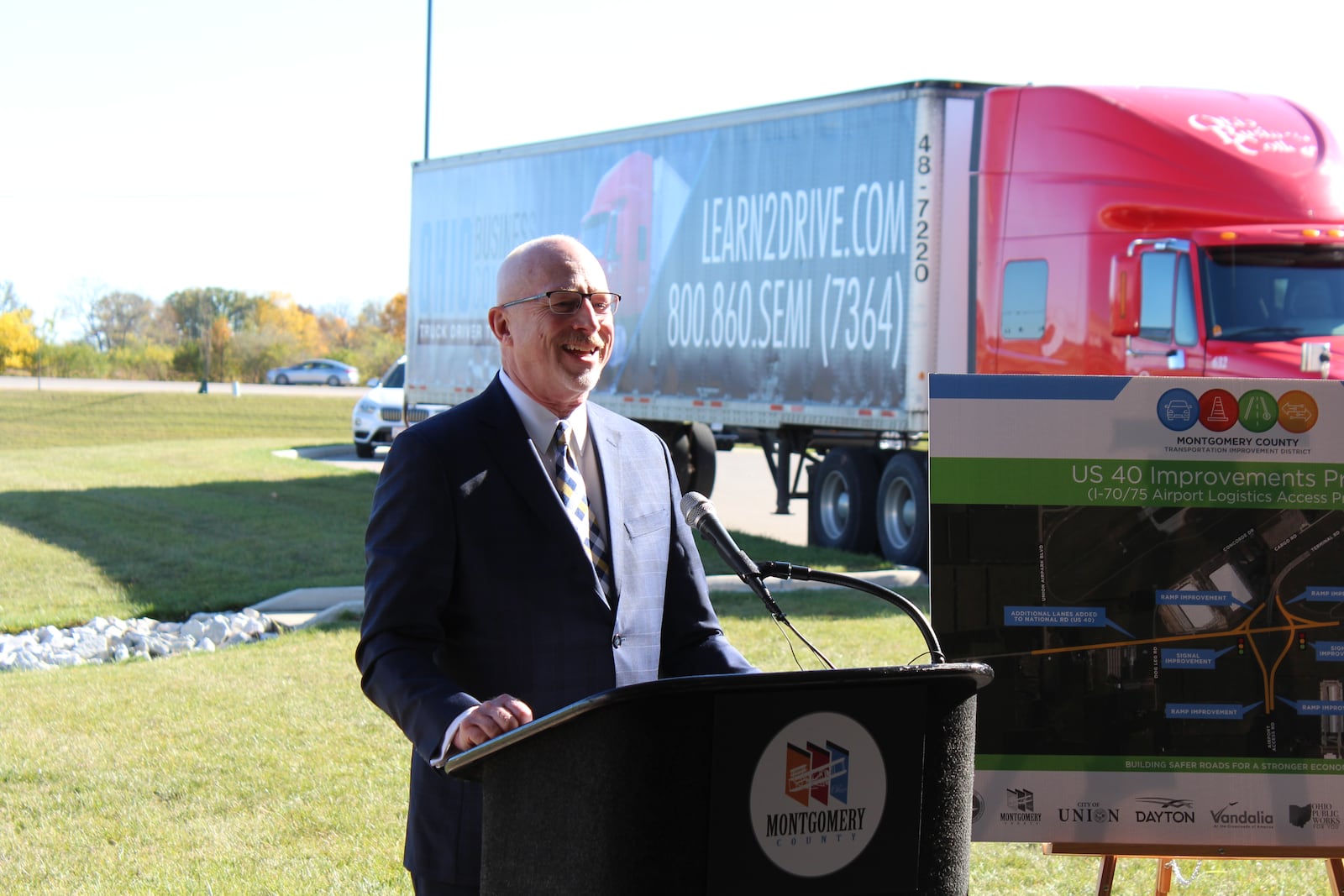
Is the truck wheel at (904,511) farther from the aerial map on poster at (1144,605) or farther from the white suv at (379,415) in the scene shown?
the white suv at (379,415)

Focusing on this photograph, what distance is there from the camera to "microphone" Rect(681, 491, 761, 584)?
2.90 m

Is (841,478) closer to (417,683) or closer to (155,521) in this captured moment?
(155,521)

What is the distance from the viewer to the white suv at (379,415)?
29.0 metres

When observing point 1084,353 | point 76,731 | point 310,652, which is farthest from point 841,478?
point 76,731

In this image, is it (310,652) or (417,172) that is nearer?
(310,652)

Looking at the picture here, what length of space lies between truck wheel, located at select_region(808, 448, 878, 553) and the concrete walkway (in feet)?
7.23

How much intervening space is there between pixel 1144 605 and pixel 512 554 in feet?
5.59

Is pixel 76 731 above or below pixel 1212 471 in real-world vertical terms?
below

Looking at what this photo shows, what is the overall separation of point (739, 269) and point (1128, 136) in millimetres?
5066

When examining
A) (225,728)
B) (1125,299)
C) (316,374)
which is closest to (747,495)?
(1125,299)

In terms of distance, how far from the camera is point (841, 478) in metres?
15.0

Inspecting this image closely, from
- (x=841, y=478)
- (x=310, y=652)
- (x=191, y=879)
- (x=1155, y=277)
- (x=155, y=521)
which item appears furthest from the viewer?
(x=155, y=521)

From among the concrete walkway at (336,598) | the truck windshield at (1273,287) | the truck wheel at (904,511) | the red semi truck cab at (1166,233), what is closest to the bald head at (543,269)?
the concrete walkway at (336,598)

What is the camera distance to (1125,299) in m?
11.3
